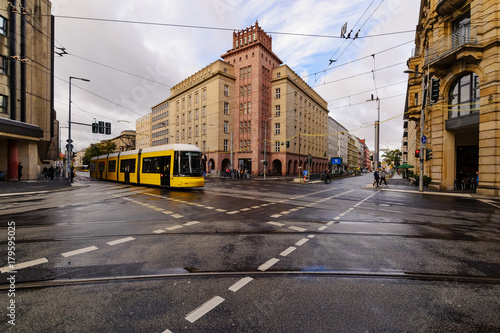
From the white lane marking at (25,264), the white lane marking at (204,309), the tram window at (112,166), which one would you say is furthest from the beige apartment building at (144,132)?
the white lane marking at (204,309)

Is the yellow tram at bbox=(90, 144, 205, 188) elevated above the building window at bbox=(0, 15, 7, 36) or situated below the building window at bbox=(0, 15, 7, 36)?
below

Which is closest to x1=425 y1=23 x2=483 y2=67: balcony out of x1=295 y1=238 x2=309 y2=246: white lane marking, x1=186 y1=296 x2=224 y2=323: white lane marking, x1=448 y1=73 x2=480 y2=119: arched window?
x1=448 y1=73 x2=480 y2=119: arched window

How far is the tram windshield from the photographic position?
48.9ft

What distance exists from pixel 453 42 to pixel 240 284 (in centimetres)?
2381

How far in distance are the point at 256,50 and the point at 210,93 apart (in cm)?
1307

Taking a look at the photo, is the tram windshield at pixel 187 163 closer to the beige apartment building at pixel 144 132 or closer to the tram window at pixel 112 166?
the tram window at pixel 112 166

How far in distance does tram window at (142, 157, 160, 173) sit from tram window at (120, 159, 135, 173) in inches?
90.2

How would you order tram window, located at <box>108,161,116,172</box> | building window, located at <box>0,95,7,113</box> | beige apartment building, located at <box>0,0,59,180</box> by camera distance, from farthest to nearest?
tram window, located at <box>108,161,116,172</box>
building window, located at <box>0,95,7,113</box>
beige apartment building, located at <box>0,0,59,180</box>

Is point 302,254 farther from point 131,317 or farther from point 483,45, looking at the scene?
point 483,45

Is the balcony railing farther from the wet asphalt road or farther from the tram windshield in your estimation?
the tram windshield

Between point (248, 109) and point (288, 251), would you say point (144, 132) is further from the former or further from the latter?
point (288, 251)

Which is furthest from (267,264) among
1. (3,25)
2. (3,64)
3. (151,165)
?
(3,25)

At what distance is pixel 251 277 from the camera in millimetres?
3510

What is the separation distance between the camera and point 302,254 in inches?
176
